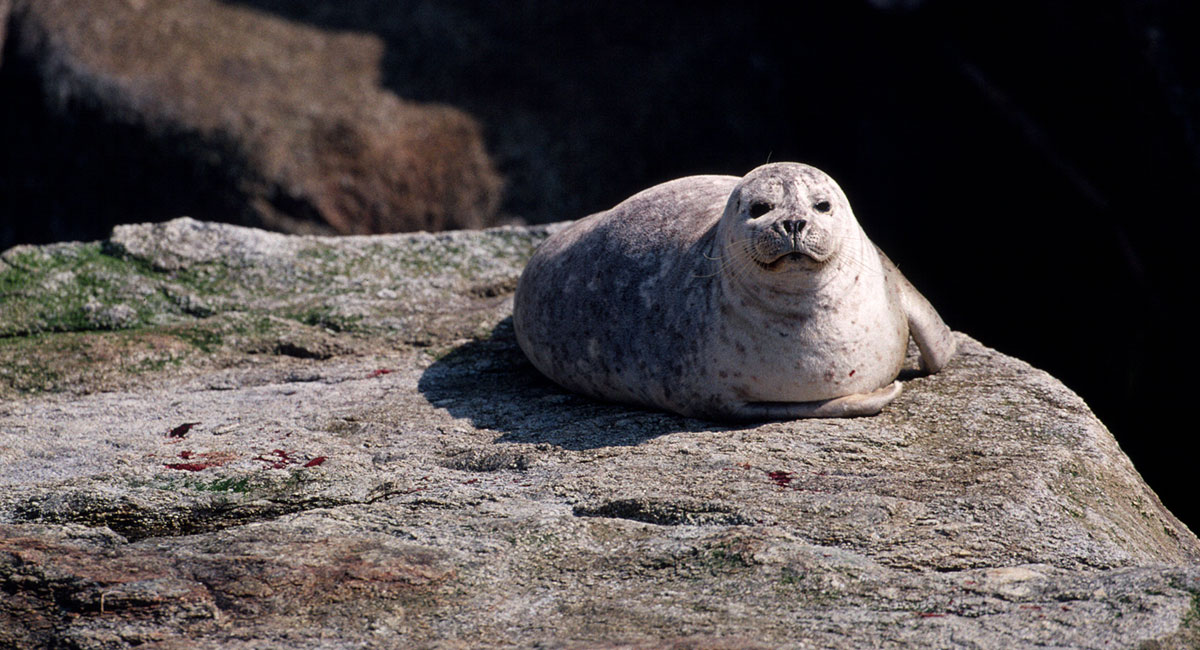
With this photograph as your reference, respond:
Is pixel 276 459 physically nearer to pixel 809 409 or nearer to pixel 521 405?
pixel 521 405

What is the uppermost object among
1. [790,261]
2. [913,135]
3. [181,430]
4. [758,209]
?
[913,135]

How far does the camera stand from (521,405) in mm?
4965

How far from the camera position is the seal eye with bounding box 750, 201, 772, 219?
424 cm

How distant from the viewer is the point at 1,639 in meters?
3.01

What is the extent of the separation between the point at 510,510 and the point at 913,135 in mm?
6781

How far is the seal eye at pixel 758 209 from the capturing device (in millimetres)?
4243

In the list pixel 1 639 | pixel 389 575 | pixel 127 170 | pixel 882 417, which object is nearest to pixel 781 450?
pixel 882 417

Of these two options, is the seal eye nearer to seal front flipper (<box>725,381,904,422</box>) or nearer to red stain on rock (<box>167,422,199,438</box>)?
seal front flipper (<box>725,381,904,422</box>)

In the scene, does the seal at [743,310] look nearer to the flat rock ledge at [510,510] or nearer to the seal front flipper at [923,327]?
the seal front flipper at [923,327]

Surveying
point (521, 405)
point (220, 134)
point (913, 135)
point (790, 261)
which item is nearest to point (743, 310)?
point (790, 261)

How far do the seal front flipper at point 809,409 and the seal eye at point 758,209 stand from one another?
0.69 metres

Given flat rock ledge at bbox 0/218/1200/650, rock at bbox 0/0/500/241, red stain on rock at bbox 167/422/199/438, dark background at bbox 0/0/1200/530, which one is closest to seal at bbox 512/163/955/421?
flat rock ledge at bbox 0/218/1200/650

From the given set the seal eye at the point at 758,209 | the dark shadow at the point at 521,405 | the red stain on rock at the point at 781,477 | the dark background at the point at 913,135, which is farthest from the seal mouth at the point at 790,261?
the dark background at the point at 913,135

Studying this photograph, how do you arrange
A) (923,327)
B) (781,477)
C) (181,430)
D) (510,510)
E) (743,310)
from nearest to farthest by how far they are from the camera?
(510,510), (781,477), (743,310), (181,430), (923,327)
